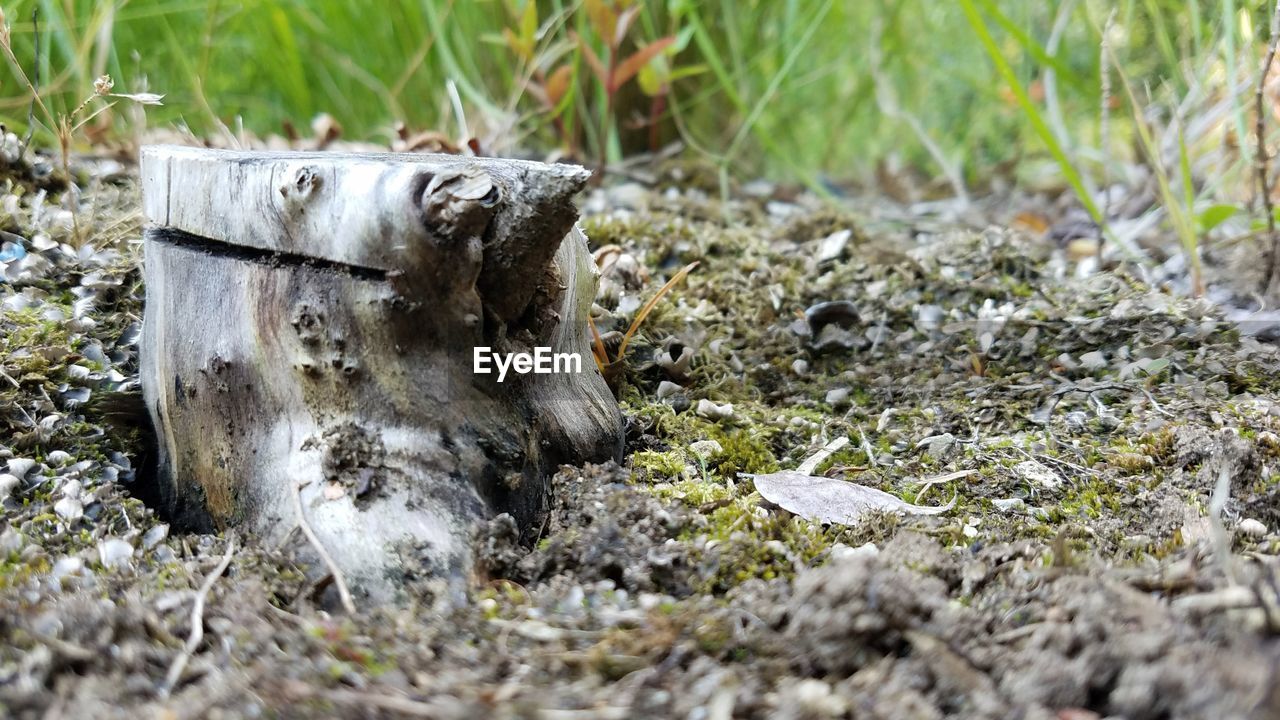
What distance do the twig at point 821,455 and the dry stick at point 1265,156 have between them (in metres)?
0.91

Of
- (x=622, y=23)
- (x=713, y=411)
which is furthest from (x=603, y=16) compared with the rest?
(x=713, y=411)

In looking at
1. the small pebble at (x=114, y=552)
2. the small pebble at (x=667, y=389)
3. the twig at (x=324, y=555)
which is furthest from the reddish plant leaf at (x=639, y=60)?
the small pebble at (x=114, y=552)

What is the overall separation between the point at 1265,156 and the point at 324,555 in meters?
1.73

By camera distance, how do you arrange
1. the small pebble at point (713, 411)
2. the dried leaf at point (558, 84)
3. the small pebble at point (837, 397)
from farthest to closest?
1. the dried leaf at point (558, 84)
2. the small pebble at point (837, 397)
3. the small pebble at point (713, 411)

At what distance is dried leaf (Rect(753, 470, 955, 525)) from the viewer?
45.2 inches

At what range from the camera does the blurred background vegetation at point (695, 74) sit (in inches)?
79.8

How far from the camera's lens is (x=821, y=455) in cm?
134

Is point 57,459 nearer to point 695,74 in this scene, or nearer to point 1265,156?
point 1265,156

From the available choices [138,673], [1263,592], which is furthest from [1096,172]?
[138,673]

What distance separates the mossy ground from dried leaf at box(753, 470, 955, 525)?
3 centimetres

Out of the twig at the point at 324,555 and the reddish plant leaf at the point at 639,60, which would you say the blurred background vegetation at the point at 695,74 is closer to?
the reddish plant leaf at the point at 639,60

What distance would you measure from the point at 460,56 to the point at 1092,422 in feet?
7.49

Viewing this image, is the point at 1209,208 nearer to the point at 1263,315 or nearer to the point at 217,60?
the point at 1263,315

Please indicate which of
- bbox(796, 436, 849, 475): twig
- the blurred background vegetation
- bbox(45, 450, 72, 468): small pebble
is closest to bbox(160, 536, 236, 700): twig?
bbox(45, 450, 72, 468): small pebble
